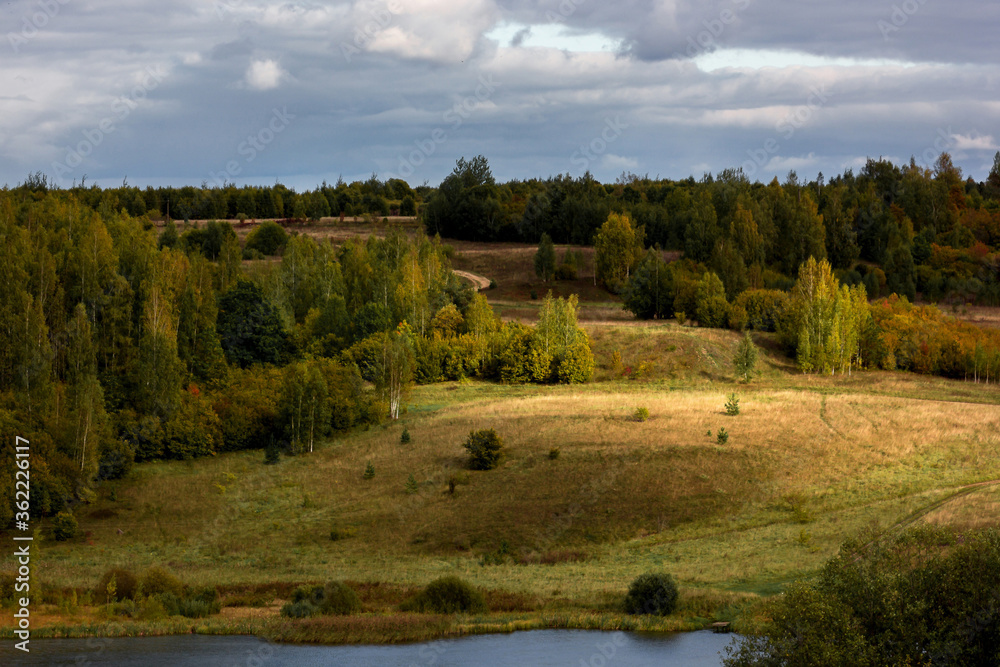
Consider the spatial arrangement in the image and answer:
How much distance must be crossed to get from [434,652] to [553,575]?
9923 mm

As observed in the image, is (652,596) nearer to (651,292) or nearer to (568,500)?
(568,500)

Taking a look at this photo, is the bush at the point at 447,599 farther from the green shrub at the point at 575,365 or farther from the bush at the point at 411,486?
the green shrub at the point at 575,365

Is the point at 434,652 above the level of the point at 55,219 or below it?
below

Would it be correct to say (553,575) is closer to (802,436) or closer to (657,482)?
(657,482)

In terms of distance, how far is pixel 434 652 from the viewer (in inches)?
1284

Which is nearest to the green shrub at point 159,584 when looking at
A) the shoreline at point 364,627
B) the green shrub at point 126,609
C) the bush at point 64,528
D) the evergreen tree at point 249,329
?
the green shrub at point 126,609

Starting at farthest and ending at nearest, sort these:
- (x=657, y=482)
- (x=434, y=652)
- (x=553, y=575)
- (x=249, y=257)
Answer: (x=249, y=257)
(x=657, y=482)
(x=553, y=575)
(x=434, y=652)

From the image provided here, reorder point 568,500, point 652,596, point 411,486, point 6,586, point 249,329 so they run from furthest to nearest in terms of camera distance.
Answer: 1. point 249,329
2. point 411,486
3. point 568,500
4. point 6,586
5. point 652,596

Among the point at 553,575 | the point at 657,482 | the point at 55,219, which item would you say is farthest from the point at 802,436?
the point at 55,219

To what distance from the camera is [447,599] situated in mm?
36562

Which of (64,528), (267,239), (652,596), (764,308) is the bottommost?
(64,528)

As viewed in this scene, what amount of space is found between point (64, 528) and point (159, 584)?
13726 millimetres

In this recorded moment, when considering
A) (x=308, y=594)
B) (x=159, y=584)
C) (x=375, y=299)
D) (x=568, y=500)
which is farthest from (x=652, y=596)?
(x=375, y=299)

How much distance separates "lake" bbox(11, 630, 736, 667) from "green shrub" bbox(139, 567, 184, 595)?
4.46m
